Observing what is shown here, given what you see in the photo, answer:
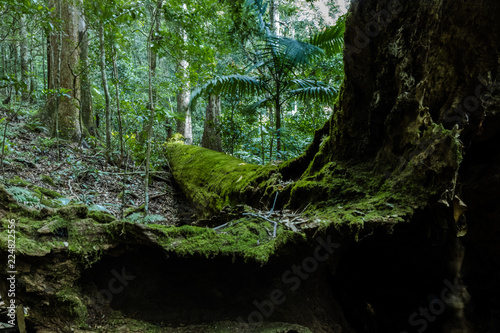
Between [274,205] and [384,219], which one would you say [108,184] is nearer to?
[274,205]

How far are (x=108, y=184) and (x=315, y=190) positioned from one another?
4408 mm

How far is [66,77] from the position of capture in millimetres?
7094

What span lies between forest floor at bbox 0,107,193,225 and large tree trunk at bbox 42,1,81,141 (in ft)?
1.29

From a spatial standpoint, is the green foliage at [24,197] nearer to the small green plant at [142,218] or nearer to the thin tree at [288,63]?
the small green plant at [142,218]

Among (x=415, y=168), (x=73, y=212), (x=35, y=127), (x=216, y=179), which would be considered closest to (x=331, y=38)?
(x=216, y=179)

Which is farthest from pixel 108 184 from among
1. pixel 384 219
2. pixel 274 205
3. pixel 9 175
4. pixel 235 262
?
pixel 384 219

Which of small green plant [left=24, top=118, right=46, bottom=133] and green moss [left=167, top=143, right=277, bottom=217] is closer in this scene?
green moss [left=167, top=143, right=277, bottom=217]

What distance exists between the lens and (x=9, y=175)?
14.5 ft

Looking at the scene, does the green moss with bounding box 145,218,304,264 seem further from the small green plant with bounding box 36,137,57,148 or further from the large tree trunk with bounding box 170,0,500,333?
the small green plant with bounding box 36,137,57,148

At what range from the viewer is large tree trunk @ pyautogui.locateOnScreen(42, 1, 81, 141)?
678cm

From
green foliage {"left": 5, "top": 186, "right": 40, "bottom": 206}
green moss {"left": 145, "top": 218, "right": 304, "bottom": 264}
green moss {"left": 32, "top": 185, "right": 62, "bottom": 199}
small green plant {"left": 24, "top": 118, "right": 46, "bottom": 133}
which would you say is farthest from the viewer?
small green plant {"left": 24, "top": 118, "right": 46, "bottom": 133}

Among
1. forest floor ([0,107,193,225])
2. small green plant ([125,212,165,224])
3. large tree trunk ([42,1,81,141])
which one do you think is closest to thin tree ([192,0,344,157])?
forest floor ([0,107,193,225])

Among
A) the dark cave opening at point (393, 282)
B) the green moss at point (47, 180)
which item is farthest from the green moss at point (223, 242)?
the green moss at point (47, 180)

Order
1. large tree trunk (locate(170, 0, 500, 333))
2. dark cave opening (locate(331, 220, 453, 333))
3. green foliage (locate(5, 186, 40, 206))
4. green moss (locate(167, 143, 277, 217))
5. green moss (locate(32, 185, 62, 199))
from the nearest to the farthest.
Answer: large tree trunk (locate(170, 0, 500, 333)) → dark cave opening (locate(331, 220, 453, 333)) → green foliage (locate(5, 186, 40, 206)) → green moss (locate(167, 143, 277, 217)) → green moss (locate(32, 185, 62, 199))
